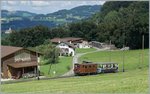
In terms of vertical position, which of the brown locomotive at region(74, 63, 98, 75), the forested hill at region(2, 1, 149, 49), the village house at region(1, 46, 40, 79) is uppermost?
the forested hill at region(2, 1, 149, 49)

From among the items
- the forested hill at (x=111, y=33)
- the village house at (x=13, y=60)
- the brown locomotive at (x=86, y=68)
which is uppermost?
the forested hill at (x=111, y=33)

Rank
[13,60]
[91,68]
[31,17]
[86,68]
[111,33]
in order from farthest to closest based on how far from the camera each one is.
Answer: [86,68] < [91,68] < [111,33] < [13,60] < [31,17]

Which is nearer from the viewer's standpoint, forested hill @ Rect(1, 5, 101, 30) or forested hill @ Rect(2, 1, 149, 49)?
forested hill @ Rect(1, 5, 101, 30)

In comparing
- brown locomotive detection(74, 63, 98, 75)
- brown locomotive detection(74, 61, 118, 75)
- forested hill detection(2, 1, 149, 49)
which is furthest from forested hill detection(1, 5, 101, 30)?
brown locomotive detection(74, 63, 98, 75)

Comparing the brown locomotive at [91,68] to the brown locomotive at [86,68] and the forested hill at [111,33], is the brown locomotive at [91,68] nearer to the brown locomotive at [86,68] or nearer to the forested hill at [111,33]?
the brown locomotive at [86,68]

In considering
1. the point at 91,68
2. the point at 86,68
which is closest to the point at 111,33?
the point at 91,68

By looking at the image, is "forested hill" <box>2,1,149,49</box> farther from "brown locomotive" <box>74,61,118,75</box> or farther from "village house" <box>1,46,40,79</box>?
"brown locomotive" <box>74,61,118,75</box>

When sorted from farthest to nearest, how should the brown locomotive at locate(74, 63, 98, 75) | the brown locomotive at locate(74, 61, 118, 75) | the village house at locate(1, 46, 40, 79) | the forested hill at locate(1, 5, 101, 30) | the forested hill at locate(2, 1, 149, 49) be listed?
the brown locomotive at locate(74, 63, 98, 75), the brown locomotive at locate(74, 61, 118, 75), the forested hill at locate(2, 1, 149, 49), the village house at locate(1, 46, 40, 79), the forested hill at locate(1, 5, 101, 30)

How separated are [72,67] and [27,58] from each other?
7.06 meters

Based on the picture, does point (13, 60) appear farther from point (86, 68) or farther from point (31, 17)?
point (86, 68)

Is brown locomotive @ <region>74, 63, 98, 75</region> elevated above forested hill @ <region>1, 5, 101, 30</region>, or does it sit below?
below

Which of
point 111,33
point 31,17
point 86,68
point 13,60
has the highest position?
point 31,17

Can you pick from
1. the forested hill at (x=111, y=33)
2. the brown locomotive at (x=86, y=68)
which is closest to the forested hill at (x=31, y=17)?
the forested hill at (x=111, y=33)

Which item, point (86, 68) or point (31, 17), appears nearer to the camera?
point (31, 17)
